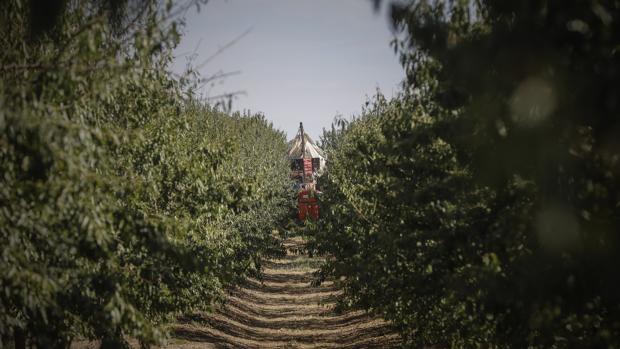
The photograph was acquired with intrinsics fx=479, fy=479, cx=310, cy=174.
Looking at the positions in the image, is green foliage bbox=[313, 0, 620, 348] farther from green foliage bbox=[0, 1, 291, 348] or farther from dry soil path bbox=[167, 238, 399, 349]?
dry soil path bbox=[167, 238, 399, 349]

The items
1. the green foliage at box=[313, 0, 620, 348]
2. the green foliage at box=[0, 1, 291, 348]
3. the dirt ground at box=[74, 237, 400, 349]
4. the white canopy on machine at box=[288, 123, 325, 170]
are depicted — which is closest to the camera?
the green foliage at box=[313, 0, 620, 348]

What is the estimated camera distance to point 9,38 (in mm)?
5191

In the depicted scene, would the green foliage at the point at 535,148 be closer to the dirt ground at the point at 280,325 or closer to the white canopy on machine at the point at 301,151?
the dirt ground at the point at 280,325

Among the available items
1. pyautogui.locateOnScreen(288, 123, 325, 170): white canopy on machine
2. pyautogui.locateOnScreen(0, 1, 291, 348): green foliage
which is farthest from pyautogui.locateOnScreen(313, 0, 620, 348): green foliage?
pyautogui.locateOnScreen(288, 123, 325, 170): white canopy on machine

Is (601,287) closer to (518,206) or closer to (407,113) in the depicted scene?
(518,206)

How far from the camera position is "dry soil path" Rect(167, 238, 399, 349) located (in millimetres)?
16227

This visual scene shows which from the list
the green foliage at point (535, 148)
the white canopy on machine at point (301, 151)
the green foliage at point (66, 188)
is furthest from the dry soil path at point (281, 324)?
the white canopy on machine at point (301, 151)

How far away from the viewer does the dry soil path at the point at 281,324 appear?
16.2 meters

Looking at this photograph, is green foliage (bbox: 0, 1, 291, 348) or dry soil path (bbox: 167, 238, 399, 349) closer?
green foliage (bbox: 0, 1, 291, 348)

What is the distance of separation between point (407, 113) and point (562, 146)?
11.0 feet

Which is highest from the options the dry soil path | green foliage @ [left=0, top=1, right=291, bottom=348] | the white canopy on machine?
the white canopy on machine

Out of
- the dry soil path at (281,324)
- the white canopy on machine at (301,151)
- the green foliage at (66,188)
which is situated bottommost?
the dry soil path at (281,324)

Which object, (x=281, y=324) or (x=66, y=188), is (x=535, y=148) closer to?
(x=66, y=188)

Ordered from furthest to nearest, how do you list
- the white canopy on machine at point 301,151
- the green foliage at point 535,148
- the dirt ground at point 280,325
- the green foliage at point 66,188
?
the white canopy on machine at point 301,151
the dirt ground at point 280,325
the green foliage at point 66,188
the green foliage at point 535,148
